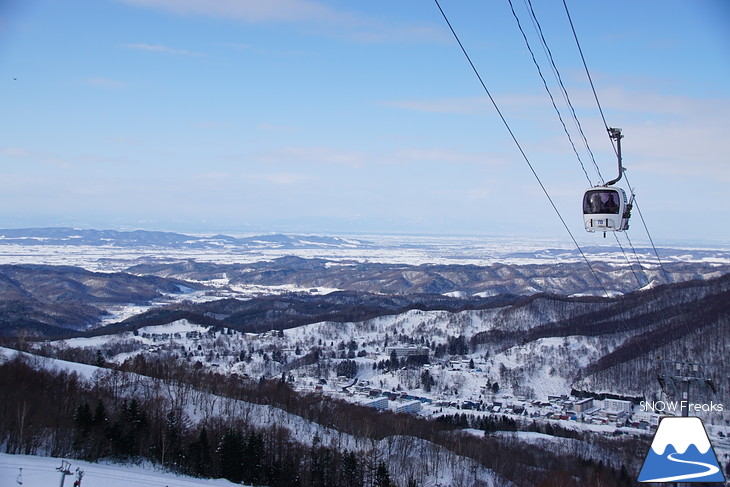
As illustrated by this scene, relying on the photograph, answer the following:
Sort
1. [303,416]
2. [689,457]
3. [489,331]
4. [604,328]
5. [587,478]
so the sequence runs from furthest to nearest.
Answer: [489,331]
[604,328]
[303,416]
[587,478]
[689,457]

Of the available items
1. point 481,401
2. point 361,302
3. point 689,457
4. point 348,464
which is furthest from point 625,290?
point 689,457

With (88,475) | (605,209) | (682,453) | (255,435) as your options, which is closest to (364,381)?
(255,435)

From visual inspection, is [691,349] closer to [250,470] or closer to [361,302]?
[250,470]

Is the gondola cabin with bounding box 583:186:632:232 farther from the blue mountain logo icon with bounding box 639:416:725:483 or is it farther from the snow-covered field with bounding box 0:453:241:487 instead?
the snow-covered field with bounding box 0:453:241:487

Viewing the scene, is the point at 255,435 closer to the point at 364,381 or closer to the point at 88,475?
the point at 88,475

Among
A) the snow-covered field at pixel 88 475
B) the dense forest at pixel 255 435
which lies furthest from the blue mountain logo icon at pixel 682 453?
the dense forest at pixel 255 435
